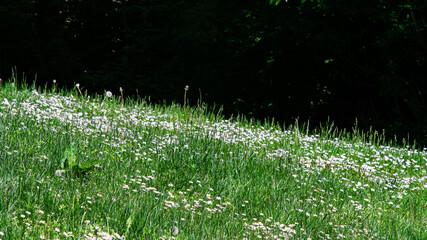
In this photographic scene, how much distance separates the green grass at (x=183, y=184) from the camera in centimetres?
312

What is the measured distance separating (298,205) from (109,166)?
1.68m

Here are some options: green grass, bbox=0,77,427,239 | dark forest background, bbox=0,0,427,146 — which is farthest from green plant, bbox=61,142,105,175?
dark forest background, bbox=0,0,427,146

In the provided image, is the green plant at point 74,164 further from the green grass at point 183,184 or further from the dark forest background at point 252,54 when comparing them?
the dark forest background at point 252,54

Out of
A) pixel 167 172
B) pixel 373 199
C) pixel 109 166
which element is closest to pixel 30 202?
pixel 109 166

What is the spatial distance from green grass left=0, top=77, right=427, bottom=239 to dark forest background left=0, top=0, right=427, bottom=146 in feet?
11.7

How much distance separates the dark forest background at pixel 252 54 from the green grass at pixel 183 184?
3.58 m

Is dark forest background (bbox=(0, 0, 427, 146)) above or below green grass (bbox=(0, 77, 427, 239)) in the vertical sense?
above

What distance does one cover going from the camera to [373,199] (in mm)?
4574

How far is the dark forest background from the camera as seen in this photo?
33.4ft

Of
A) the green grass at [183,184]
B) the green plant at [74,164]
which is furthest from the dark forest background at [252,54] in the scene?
the green plant at [74,164]

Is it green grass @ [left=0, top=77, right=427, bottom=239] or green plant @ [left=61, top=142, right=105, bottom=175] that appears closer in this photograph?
green grass @ [left=0, top=77, right=427, bottom=239]

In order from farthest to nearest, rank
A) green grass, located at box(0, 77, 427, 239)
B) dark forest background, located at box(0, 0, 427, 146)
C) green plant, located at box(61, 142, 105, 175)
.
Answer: dark forest background, located at box(0, 0, 427, 146), green plant, located at box(61, 142, 105, 175), green grass, located at box(0, 77, 427, 239)

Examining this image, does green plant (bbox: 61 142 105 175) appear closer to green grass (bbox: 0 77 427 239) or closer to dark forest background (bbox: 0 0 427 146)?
green grass (bbox: 0 77 427 239)

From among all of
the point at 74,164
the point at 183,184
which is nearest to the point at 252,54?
the point at 183,184
